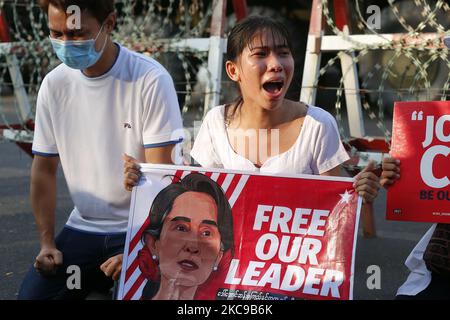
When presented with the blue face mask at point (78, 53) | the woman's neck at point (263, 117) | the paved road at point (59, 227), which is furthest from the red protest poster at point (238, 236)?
the paved road at point (59, 227)

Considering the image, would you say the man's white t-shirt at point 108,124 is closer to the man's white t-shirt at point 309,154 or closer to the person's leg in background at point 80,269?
the person's leg in background at point 80,269

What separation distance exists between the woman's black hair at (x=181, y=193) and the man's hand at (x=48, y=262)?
539mm

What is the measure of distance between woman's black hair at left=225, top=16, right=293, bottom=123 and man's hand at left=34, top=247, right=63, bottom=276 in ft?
3.32

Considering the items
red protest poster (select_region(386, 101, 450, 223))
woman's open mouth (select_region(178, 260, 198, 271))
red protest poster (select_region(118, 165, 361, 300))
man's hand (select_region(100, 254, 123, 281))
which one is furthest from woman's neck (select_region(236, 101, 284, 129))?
man's hand (select_region(100, 254, 123, 281))

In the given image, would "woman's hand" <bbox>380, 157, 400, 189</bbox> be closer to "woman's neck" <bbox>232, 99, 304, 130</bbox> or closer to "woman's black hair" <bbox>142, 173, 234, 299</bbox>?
"woman's neck" <bbox>232, 99, 304, 130</bbox>

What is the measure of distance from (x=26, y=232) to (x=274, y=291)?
338 centimetres

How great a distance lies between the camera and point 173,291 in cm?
268

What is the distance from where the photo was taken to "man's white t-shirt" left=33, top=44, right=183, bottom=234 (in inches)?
124

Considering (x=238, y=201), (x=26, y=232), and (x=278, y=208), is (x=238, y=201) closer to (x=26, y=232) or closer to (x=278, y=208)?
(x=278, y=208)

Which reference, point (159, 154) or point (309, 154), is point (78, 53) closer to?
point (159, 154)

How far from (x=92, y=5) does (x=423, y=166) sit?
1.38 metres

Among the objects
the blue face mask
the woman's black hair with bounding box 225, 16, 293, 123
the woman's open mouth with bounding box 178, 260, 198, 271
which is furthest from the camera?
the blue face mask

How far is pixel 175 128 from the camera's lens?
318 centimetres
